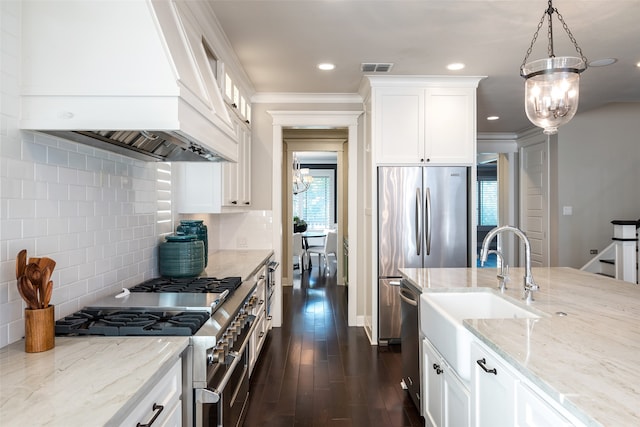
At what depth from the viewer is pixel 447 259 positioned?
12.8 feet

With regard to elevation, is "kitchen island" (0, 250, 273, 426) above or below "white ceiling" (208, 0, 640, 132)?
below

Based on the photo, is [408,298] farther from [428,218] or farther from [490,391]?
[428,218]

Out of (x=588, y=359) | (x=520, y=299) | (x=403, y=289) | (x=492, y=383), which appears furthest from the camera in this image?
(x=403, y=289)

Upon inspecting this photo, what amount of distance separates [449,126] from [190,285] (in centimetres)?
291

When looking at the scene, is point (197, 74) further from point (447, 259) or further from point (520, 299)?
point (447, 259)

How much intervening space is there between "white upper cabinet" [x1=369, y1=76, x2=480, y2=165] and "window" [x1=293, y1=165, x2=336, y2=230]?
276 inches

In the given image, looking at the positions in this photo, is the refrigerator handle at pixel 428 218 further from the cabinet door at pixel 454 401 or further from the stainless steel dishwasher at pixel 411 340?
the cabinet door at pixel 454 401

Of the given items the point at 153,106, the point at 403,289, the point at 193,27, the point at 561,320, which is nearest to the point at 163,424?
the point at 153,106

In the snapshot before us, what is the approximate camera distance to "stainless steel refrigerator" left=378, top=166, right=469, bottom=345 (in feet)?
12.7

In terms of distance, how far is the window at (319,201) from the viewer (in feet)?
35.9

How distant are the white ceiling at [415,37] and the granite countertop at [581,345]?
1759mm

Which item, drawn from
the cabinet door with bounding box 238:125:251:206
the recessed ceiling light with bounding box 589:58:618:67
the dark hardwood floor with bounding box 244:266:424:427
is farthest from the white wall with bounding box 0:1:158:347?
the recessed ceiling light with bounding box 589:58:618:67

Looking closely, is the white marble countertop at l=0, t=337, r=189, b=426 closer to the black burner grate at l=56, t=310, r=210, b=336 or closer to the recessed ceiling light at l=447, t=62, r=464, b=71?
the black burner grate at l=56, t=310, r=210, b=336

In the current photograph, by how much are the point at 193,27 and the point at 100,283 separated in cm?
150
